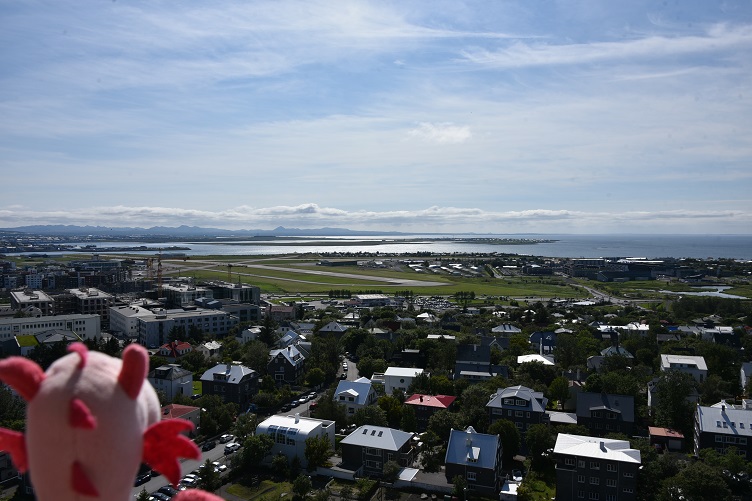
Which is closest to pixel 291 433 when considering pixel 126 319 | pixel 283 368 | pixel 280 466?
pixel 280 466

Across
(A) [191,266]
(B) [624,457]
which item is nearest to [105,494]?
(B) [624,457]

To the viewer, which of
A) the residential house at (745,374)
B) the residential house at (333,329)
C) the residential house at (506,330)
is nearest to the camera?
the residential house at (745,374)

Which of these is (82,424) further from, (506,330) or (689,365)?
(506,330)

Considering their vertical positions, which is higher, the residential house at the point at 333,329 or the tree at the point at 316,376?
the residential house at the point at 333,329

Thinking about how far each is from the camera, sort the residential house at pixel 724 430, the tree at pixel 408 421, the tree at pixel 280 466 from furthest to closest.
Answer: the tree at pixel 408 421
the residential house at pixel 724 430
the tree at pixel 280 466

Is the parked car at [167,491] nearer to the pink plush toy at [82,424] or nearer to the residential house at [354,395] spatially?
the residential house at [354,395]

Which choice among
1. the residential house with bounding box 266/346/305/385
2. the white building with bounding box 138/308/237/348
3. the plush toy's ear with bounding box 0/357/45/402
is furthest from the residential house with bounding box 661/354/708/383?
the plush toy's ear with bounding box 0/357/45/402

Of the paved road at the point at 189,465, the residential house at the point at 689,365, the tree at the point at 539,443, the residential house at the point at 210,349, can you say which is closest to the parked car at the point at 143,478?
the paved road at the point at 189,465
